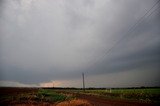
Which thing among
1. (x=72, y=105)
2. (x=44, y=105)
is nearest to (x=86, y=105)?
(x=72, y=105)

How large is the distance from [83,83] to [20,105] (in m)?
62.8

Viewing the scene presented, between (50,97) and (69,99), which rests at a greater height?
(50,97)

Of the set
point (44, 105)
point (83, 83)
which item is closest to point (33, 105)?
point (44, 105)

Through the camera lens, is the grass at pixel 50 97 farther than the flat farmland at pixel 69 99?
Yes

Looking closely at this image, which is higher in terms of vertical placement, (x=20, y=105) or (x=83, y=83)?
(x=83, y=83)

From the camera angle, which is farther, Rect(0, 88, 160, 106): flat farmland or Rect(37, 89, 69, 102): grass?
Rect(37, 89, 69, 102): grass

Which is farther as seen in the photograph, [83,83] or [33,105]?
[83,83]

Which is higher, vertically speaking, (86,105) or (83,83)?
(83,83)

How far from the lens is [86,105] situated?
24.5 meters

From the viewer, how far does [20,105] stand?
79.2 feet

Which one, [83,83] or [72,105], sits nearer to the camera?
[72,105]

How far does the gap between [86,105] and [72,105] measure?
1.56 meters

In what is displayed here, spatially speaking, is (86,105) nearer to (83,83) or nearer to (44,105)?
(44,105)

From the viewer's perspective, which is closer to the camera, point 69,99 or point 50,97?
point 69,99
